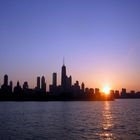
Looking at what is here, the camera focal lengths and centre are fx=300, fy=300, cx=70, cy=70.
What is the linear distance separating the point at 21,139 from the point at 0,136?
184 inches

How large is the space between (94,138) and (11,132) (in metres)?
15.4

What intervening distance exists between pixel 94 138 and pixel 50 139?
701 centimetres

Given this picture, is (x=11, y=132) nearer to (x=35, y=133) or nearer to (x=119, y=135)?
(x=35, y=133)

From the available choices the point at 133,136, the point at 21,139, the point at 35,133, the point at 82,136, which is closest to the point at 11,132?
the point at 35,133

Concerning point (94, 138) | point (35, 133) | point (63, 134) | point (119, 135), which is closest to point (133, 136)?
point (119, 135)

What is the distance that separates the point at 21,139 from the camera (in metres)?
45.6

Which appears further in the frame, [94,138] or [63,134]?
[63,134]

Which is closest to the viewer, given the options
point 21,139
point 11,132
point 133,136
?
point 21,139

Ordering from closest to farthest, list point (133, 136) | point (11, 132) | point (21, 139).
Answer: point (21, 139) → point (133, 136) → point (11, 132)

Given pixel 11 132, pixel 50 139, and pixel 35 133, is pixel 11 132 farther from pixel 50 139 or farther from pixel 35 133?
pixel 50 139

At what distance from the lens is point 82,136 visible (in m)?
49.2

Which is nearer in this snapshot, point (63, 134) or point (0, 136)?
point (0, 136)

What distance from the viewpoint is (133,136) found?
161 feet

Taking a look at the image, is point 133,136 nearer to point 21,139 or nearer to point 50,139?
point 50,139
